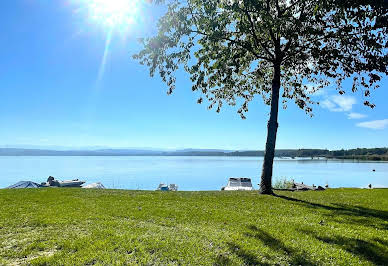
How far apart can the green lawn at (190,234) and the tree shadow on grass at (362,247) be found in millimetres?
19

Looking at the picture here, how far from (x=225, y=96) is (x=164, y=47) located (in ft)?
24.4

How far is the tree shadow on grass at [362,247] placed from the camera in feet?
17.9

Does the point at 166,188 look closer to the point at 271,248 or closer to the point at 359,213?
the point at 359,213

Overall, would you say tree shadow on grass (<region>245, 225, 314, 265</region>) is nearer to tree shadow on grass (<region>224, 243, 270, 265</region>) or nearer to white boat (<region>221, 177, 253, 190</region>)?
tree shadow on grass (<region>224, 243, 270, 265</region>)

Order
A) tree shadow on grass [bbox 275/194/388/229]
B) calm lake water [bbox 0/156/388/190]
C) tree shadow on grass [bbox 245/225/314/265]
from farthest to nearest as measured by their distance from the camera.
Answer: calm lake water [bbox 0/156/388/190] → tree shadow on grass [bbox 275/194/388/229] → tree shadow on grass [bbox 245/225/314/265]

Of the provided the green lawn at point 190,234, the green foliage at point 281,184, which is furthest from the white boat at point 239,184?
the green lawn at point 190,234

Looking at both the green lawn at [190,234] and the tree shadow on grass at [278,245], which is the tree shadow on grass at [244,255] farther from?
the tree shadow on grass at [278,245]

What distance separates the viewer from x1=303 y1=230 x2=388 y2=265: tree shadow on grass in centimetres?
546

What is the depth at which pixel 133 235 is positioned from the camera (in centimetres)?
645

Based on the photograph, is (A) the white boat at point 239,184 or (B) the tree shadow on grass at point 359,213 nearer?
(B) the tree shadow on grass at point 359,213

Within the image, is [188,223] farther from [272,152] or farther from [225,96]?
[225,96]

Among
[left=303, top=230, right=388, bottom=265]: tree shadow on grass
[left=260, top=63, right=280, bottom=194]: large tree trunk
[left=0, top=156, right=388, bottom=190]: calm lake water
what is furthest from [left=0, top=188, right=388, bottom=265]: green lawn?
[left=0, top=156, right=388, bottom=190]: calm lake water

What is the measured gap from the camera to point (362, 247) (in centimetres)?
601

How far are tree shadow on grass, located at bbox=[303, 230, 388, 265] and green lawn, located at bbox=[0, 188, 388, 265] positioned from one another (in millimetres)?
19
